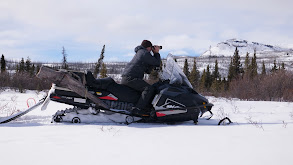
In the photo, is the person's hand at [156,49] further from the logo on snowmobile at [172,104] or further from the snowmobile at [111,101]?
the logo on snowmobile at [172,104]

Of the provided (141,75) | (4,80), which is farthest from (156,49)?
(4,80)

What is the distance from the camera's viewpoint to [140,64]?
507 cm

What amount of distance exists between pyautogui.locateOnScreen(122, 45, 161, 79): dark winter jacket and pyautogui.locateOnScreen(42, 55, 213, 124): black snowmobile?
0.33 m

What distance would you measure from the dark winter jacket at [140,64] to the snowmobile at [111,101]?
332 mm

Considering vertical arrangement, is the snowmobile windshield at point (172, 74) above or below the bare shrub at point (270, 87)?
above

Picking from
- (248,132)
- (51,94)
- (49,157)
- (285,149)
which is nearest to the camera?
(49,157)

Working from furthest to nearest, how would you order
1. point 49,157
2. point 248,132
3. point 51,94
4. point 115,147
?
point 51,94 < point 248,132 < point 115,147 < point 49,157

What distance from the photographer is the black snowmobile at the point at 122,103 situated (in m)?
4.86

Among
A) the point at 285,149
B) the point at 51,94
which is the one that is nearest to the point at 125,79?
the point at 51,94

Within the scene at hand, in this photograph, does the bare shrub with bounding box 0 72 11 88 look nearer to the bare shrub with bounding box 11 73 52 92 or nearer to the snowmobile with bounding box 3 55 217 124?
the bare shrub with bounding box 11 73 52 92

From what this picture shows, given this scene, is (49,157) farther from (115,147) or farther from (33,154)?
(115,147)

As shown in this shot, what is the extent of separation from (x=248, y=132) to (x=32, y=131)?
3.41 meters

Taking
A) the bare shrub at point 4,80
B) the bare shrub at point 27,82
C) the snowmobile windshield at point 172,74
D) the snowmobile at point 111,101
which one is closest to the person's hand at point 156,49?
the snowmobile windshield at point 172,74

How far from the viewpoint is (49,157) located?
2.51 metres
